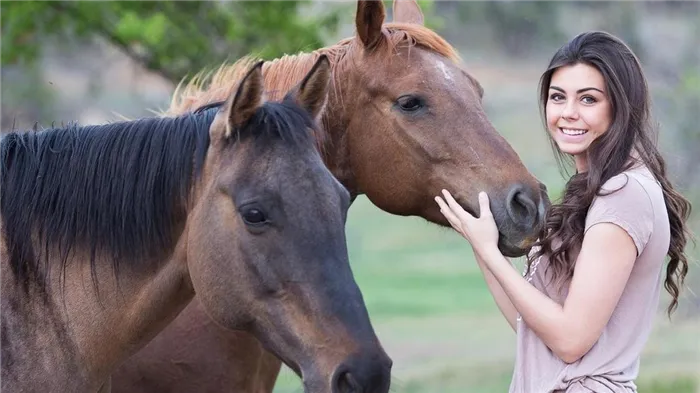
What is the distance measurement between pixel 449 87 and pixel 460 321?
14.7 metres

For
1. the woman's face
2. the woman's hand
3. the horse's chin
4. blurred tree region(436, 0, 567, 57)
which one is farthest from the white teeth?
blurred tree region(436, 0, 567, 57)

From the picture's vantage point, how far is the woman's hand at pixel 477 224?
3609 millimetres

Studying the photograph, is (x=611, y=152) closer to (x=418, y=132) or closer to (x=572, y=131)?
(x=572, y=131)

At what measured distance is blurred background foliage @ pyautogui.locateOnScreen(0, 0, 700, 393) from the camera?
27.2ft

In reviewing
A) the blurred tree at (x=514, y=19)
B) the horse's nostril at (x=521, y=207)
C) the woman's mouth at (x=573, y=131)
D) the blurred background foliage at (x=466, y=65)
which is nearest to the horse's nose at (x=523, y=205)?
the horse's nostril at (x=521, y=207)

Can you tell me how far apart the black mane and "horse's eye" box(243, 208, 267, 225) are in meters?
0.29

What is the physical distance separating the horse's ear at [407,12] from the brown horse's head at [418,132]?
53cm

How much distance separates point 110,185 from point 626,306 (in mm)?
1888

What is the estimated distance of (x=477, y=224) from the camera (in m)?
3.70

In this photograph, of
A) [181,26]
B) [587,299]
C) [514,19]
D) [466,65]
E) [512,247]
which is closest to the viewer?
[587,299]

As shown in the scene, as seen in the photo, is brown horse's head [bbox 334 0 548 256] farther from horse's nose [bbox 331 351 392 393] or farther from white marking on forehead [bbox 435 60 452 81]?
horse's nose [bbox 331 351 392 393]

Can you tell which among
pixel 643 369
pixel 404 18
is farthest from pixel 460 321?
pixel 404 18

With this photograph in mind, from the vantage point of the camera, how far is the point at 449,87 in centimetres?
439

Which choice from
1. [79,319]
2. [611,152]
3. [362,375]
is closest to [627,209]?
[611,152]
